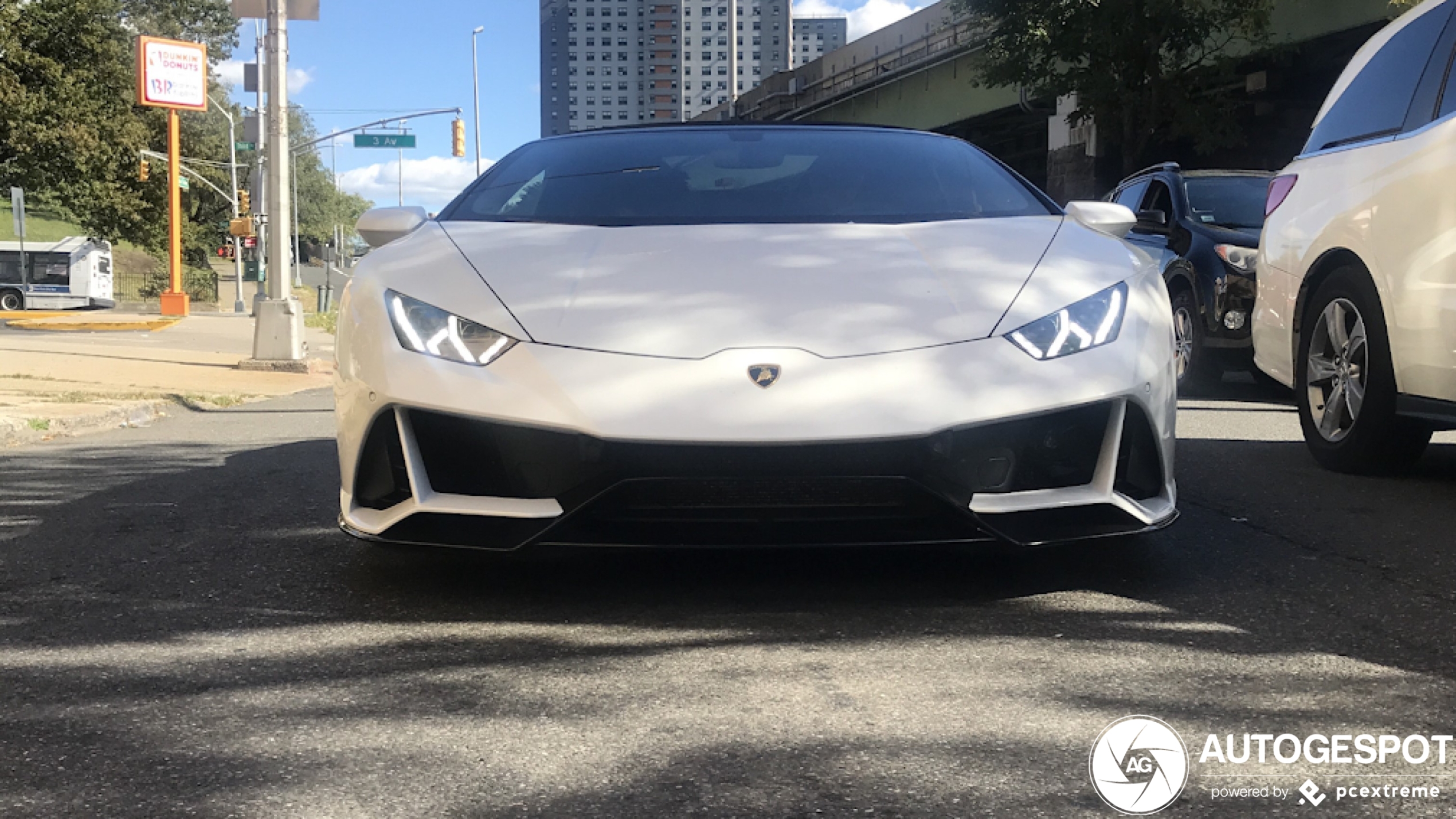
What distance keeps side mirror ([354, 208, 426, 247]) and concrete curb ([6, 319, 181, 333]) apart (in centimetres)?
2133

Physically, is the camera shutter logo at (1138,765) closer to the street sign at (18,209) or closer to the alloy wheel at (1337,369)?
the alloy wheel at (1337,369)

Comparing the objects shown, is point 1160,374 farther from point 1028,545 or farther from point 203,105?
point 203,105

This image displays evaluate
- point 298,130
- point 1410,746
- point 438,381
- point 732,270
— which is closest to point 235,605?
point 438,381

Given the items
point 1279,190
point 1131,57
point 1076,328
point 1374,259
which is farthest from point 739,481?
point 1131,57

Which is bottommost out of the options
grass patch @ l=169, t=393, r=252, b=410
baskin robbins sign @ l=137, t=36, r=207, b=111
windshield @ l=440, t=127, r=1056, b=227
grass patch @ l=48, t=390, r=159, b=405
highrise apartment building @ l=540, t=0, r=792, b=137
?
grass patch @ l=169, t=393, r=252, b=410

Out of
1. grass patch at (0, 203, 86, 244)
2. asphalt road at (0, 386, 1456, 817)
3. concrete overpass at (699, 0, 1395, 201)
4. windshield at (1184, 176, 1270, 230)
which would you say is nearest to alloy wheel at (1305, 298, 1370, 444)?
asphalt road at (0, 386, 1456, 817)

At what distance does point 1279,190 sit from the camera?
249 inches

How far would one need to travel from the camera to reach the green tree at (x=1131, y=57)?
24000 millimetres

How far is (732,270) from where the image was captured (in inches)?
142

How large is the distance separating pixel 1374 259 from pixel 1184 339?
17.4ft

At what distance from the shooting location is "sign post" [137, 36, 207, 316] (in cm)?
3919

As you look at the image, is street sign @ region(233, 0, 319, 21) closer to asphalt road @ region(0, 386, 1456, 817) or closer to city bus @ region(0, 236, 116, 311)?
asphalt road @ region(0, 386, 1456, 817)

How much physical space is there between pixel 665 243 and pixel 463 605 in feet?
3.48

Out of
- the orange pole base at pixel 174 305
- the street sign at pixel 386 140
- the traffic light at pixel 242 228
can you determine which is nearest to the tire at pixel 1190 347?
the traffic light at pixel 242 228
